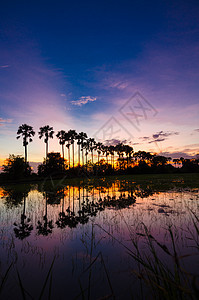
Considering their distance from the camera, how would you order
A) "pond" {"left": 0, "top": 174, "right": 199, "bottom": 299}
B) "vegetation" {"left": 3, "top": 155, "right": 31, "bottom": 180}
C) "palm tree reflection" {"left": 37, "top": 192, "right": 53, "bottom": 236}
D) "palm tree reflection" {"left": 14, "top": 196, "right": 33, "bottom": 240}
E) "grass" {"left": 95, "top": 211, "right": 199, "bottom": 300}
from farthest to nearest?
"vegetation" {"left": 3, "top": 155, "right": 31, "bottom": 180} < "palm tree reflection" {"left": 37, "top": 192, "right": 53, "bottom": 236} < "palm tree reflection" {"left": 14, "top": 196, "right": 33, "bottom": 240} < "pond" {"left": 0, "top": 174, "right": 199, "bottom": 299} < "grass" {"left": 95, "top": 211, "right": 199, "bottom": 300}

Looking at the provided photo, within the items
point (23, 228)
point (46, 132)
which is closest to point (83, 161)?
point (46, 132)

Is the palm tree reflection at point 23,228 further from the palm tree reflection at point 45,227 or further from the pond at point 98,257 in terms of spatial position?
the palm tree reflection at point 45,227

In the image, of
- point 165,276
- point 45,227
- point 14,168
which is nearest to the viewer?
point 165,276

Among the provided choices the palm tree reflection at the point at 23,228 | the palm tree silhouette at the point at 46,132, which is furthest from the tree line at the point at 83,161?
the palm tree reflection at the point at 23,228

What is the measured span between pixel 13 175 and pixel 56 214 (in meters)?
49.8

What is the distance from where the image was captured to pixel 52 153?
276 ft

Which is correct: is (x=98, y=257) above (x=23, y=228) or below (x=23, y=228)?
above

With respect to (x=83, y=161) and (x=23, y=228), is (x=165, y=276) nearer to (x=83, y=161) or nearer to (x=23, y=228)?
(x=23, y=228)

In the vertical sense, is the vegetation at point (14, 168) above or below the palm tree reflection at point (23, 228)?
above

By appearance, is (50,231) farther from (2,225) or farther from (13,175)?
(13,175)

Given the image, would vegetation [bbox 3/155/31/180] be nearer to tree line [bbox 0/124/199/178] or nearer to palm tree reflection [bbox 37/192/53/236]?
tree line [bbox 0/124/199/178]

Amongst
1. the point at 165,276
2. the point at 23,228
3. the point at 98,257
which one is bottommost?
the point at 23,228

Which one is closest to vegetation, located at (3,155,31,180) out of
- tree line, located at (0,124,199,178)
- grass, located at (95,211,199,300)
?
tree line, located at (0,124,199,178)

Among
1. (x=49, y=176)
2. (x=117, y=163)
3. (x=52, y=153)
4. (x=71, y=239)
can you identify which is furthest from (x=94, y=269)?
(x=117, y=163)
